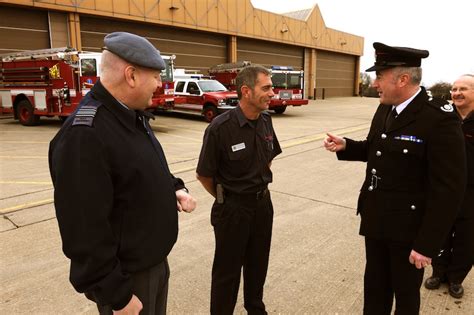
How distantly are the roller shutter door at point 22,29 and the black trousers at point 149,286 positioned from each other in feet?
57.2

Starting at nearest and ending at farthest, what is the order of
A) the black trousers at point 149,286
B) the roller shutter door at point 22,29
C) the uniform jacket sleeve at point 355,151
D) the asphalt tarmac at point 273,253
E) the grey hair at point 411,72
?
1. the black trousers at point 149,286
2. the grey hair at point 411,72
3. the uniform jacket sleeve at point 355,151
4. the asphalt tarmac at point 273,253
5. the roller shutter door at point 22,29

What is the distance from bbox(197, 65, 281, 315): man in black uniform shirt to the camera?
105 inches

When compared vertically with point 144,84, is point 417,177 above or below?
below

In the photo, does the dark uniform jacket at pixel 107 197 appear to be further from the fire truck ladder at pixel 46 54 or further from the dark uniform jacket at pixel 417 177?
the fire truck ladder at pixel 46 54

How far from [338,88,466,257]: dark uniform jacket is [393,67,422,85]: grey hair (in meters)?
0.11

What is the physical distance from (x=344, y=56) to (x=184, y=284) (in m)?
40.5

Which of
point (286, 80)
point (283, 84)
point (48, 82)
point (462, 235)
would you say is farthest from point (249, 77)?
point (286, 80)

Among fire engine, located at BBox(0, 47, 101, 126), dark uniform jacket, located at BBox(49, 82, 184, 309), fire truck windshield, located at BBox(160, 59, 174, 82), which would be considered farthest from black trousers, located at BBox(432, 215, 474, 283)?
fire truck windshield, located at BBox(160, 59, 174, 82)

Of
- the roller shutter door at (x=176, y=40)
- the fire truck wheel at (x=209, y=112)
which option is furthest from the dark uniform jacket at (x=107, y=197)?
the roller shutter door at (x=176, y=40)

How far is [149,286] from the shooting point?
71.2 inches

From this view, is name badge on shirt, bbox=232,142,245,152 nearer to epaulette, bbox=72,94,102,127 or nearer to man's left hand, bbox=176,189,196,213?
man's left hand, bbox=176,189,196,213

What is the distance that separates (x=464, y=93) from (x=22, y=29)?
1788cm

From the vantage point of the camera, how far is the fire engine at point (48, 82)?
12367mm

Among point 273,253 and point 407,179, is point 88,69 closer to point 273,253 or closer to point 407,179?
point 273,253
